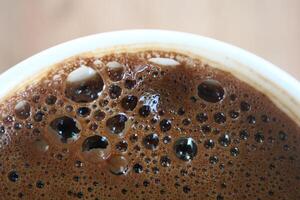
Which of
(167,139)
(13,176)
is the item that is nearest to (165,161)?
(167,139)

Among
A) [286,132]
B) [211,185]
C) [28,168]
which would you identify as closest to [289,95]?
[286,132]

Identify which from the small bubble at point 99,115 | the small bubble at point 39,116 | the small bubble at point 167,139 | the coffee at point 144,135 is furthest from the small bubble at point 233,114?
the small bubble at point 39,116

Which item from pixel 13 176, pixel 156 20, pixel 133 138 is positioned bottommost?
pixel 13 176

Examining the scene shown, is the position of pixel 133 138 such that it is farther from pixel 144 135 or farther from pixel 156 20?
pixel 156 20

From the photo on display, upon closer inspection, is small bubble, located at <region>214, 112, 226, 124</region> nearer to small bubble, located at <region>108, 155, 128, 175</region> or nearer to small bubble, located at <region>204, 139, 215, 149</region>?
small bubble, located at <region>204, 139, 215, 149</region>

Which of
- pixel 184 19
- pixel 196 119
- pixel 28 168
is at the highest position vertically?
pixel 184 19

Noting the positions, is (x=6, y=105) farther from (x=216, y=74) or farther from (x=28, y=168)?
(x=216, y=74)

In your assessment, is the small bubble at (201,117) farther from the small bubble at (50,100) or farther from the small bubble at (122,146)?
the small bubble at (50,100)
